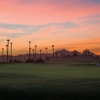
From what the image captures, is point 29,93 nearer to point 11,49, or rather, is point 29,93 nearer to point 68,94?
point 68,94

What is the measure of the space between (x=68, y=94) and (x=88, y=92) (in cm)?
171

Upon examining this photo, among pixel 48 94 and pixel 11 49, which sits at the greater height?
pixel 11 49

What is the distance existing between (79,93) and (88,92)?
0.81m

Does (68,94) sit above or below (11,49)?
below

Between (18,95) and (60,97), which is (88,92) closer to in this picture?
(60,97)

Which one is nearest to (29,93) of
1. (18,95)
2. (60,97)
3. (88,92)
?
(18,95)

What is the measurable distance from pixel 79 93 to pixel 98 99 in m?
1.91

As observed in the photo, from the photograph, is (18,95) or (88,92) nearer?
(18,95)

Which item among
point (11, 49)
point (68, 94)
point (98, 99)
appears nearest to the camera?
point (98, 99)

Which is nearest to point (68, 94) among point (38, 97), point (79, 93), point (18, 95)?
point (79, 93)

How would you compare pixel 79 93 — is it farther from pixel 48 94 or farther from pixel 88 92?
pixel 48 94

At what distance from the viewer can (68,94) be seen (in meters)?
17.4

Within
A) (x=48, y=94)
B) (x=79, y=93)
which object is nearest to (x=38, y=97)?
(x=48, y=94)

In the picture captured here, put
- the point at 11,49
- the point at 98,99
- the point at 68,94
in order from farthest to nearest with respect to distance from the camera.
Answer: the point at 11,49 → the point at 68,94 → the point at 98,99
